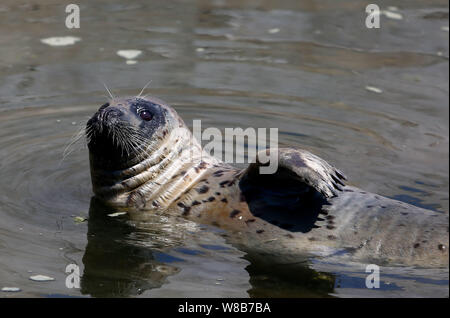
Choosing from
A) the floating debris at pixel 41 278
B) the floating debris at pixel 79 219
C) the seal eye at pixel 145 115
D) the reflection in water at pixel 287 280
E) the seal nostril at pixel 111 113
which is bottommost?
the reflection in water at pixel 287 280

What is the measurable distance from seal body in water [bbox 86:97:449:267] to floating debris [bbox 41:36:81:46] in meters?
4.25

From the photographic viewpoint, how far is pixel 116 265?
6090mm

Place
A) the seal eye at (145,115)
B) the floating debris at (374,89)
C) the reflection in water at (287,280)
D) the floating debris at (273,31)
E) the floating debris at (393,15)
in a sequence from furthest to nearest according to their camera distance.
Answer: the floating debris at (393,15)
the floating debris at (273,31)
the floating debris at (374,89)
the seal eye at (145,115)
the reflection in water at (287,280)

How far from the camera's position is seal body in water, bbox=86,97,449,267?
620 cm

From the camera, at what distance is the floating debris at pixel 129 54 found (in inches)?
432

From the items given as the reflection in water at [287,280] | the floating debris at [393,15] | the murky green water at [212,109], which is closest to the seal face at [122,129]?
the murky green water at [212,109]

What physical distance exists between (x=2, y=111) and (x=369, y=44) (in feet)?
17.4

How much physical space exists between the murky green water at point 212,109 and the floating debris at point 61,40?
0.12 m

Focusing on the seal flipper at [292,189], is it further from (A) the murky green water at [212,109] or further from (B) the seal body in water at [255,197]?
(A) the murky green water at [212,109]

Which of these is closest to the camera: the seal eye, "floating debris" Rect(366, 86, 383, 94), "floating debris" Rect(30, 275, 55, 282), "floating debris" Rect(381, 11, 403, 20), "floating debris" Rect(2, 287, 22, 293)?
"floating debris" Rect(2, 287, 22, 293)

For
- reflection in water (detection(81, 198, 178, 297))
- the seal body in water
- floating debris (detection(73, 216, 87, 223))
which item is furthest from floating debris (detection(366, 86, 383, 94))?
floating debris (detection(73, 216, 87, 223))

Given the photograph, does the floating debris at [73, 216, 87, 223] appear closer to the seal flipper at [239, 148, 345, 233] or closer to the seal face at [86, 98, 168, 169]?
the seal face at [86, 98, 168, 169]

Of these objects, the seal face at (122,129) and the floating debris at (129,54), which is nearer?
the seal face at (122,129)
